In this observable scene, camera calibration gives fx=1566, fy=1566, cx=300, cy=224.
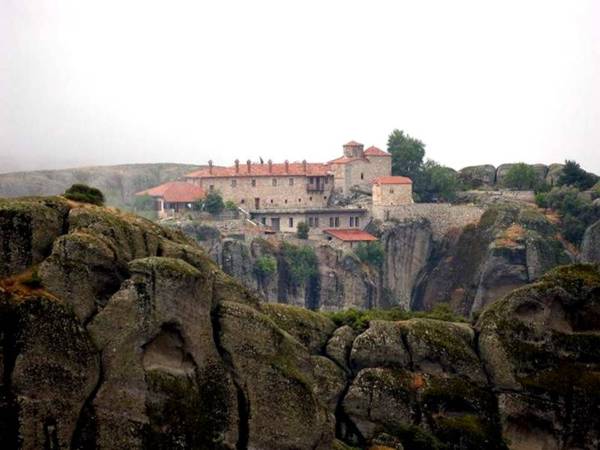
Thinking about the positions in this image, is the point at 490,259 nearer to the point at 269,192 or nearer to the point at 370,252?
the point at 370,252

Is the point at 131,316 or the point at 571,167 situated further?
the point at 571,167

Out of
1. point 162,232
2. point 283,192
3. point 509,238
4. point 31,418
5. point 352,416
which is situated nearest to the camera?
point 31,418

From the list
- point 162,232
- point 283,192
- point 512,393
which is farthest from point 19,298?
point 283,192

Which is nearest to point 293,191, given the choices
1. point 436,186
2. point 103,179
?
point 436,186

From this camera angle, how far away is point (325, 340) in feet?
216

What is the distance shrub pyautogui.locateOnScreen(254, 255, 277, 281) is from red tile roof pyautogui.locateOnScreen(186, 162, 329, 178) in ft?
47.3

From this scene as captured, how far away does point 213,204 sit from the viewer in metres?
144

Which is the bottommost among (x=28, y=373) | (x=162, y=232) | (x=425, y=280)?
(x=425, y=280)

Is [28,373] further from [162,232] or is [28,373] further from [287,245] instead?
[287,245]

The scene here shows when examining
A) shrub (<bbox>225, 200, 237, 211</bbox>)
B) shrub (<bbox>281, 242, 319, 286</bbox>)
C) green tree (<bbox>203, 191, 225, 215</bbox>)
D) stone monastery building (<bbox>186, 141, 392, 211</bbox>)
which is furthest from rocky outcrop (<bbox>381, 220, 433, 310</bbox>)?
green tree (<bbox>203, 191, 225, 215</bbox>)

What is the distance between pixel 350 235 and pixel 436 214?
1000cm

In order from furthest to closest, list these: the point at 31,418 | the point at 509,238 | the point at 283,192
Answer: the point at 283,192 → the point at 509,238 → the point at 31,418

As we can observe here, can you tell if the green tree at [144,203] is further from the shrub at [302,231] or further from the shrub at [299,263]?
the shrub at [299,263]

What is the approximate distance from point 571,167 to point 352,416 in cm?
9970
